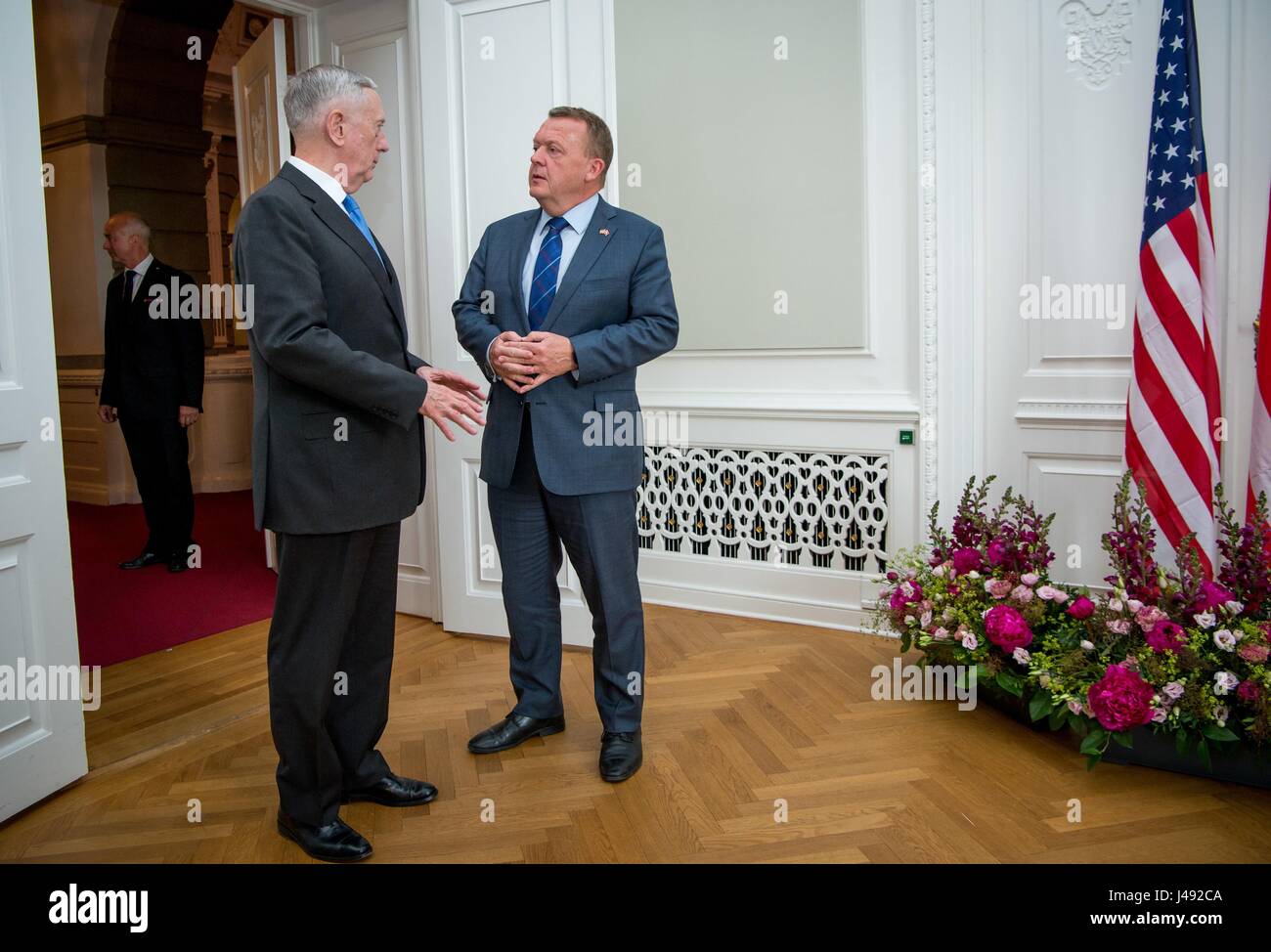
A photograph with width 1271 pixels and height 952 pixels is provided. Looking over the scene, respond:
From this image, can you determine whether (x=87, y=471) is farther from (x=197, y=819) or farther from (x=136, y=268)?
(x=197, y=819)

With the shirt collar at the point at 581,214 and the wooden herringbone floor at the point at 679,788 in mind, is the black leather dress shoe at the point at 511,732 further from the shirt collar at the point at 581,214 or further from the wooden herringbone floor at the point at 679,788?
the shirt collar at the point at 581,214

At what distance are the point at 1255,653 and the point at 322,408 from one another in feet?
7.69

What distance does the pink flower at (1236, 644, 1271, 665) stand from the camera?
8.36 feet

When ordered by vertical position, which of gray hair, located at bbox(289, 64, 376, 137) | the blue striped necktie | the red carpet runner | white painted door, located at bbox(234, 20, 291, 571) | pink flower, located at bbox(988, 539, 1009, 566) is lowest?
the red carpet runner

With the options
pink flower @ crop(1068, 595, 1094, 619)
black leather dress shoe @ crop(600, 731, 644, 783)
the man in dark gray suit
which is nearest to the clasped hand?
the man in dark gray suit

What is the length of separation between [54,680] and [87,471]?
552cm

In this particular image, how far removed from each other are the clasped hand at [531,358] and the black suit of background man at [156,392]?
3.38 m

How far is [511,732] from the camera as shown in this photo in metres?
2.95

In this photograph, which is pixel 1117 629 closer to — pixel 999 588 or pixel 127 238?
pixel 999 588

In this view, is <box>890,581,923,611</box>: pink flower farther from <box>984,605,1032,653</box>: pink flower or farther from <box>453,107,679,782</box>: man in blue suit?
<box>453,107,679,782</box>: man in blue suit

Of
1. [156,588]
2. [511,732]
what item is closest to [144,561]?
[156,588]

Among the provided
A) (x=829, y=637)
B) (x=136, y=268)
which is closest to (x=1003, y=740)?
(x=829, y=637)

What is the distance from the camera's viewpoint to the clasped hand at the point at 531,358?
8.36 feet

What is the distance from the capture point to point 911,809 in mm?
2518
